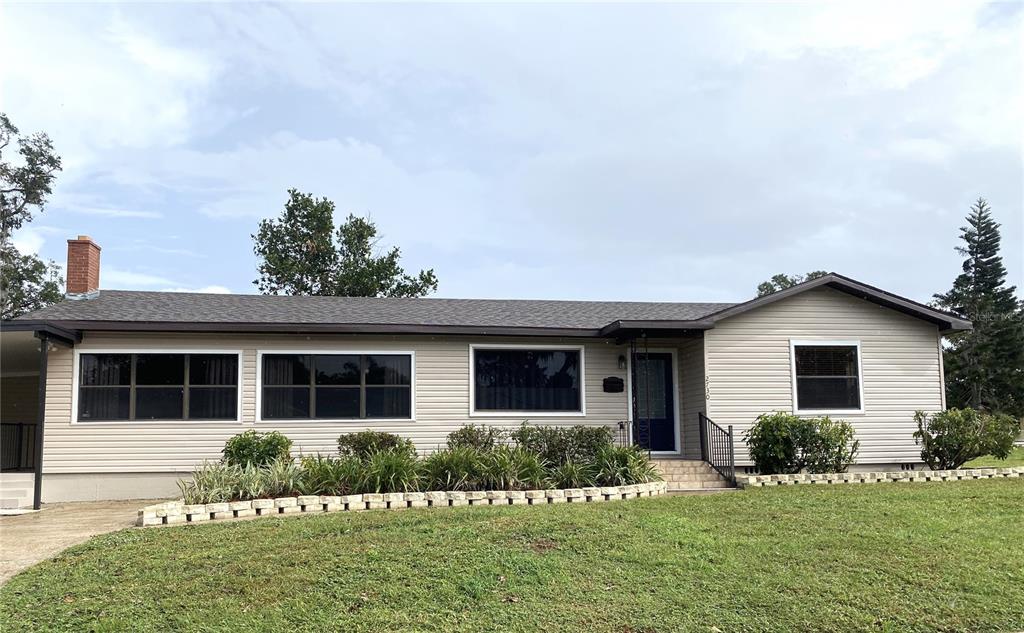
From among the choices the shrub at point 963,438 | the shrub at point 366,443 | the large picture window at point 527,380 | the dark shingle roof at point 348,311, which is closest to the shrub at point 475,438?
the large picture window at point 527,380

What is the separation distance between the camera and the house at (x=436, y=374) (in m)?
11.9

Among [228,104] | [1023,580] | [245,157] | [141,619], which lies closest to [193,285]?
[245,157]

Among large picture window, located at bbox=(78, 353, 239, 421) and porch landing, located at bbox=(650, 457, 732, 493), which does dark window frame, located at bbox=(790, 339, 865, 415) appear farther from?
large picture window, located at bbox=(78, 353, 239, 421)

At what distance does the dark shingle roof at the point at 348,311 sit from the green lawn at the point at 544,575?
205 inches

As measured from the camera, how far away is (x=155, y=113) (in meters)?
14.9

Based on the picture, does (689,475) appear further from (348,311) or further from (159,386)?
(159,386)

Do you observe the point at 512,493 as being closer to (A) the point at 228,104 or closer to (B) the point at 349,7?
(B) the point at 349,7

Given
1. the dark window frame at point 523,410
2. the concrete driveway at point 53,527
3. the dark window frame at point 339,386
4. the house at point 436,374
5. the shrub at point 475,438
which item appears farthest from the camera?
the dark window frame at point 523,410

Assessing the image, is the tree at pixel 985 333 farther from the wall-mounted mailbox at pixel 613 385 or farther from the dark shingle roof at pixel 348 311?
the wall-mounted mailbox at pixel 613 385

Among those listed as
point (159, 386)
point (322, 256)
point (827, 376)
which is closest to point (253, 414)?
point (159, 386)

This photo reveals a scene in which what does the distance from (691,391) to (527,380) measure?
3060mm

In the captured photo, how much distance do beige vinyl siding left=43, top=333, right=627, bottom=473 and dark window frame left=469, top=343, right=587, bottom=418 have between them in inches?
2.4

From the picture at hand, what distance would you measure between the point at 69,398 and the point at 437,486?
6.63 metres

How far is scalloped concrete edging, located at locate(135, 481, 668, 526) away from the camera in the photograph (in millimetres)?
8477
